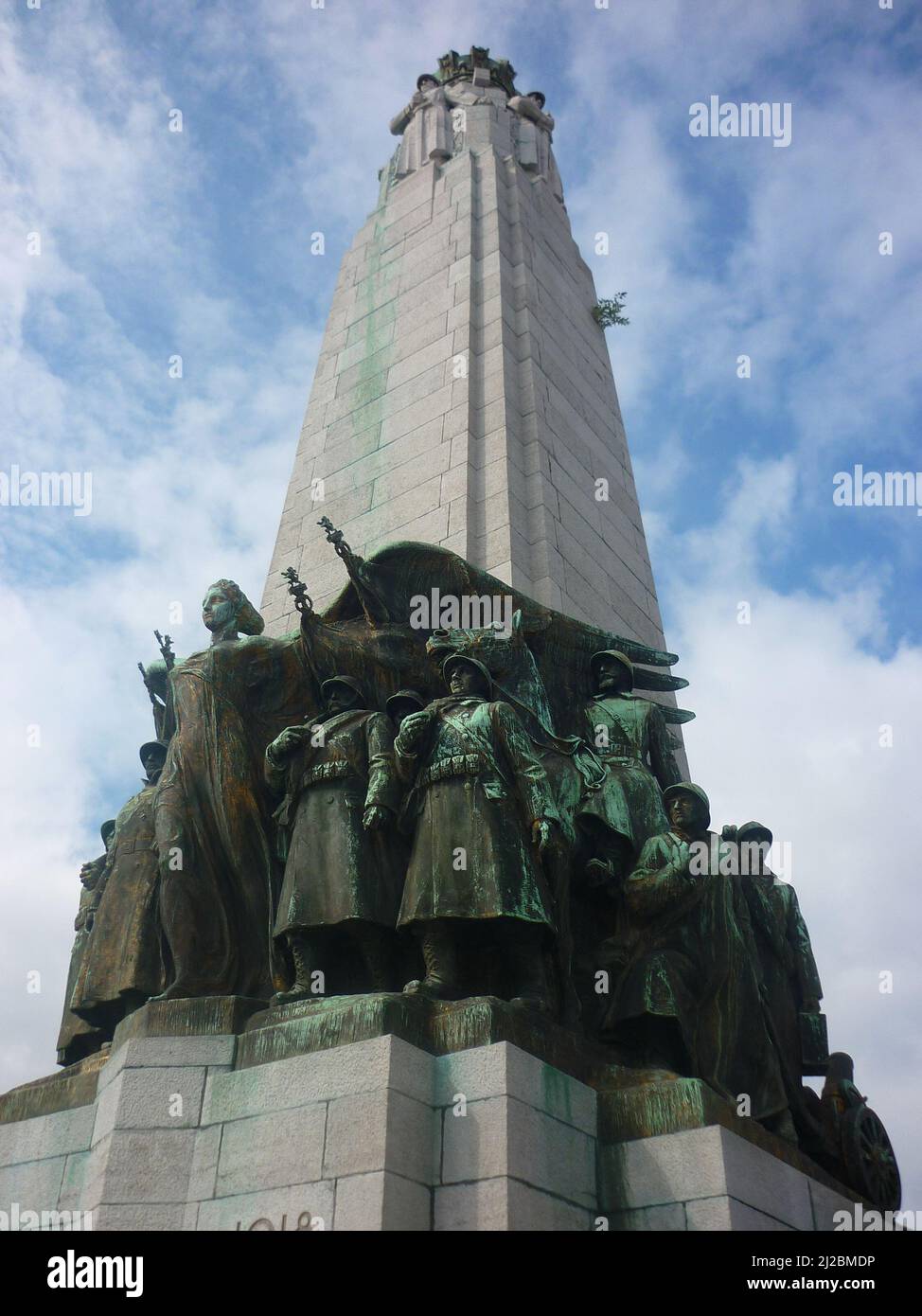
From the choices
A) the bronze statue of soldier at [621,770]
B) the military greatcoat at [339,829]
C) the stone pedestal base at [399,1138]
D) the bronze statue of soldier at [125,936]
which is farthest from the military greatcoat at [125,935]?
the bronze statue of soldier at [621,770]

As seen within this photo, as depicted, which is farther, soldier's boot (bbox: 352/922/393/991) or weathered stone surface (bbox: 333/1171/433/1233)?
soldier's boot (bbox: 352/922/393/991)

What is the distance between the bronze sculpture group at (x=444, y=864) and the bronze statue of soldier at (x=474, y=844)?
0.02 m

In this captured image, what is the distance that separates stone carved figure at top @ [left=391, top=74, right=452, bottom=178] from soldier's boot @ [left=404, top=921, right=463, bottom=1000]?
44.7ft

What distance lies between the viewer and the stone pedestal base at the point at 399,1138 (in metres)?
6.16

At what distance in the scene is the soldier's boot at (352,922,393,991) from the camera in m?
7.62

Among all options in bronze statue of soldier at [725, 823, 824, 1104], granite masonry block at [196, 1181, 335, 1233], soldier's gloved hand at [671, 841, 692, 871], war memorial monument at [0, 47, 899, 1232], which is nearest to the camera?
granite masonry block at [196, 1181, 335, 1233]

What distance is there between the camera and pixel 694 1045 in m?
7.87

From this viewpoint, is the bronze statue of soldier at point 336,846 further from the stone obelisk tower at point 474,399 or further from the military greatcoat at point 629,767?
the stone obelisk tower at point 474,399

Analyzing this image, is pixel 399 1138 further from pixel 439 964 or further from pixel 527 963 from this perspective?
pixel 527 963

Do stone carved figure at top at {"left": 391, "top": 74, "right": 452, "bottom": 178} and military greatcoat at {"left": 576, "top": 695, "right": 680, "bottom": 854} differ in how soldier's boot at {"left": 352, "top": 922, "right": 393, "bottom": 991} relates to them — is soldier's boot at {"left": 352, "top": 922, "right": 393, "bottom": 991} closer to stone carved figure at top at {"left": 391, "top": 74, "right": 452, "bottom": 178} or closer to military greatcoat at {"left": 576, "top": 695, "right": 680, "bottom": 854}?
military greatcoat at {"left": 576, "top": 695, "right": 680, "bottom": 854}

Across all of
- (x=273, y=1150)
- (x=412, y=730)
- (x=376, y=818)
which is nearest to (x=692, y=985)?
(x=376, y=818)

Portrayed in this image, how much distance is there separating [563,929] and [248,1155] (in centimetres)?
235

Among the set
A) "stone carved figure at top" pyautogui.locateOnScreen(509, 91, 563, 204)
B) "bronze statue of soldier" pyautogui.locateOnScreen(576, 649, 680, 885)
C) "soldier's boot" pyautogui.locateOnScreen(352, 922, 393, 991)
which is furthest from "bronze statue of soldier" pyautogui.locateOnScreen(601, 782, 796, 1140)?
"stone carved figure at top" pyautogui.locateOnScreen(509, 91, 563, 204)

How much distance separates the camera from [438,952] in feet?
24.1
